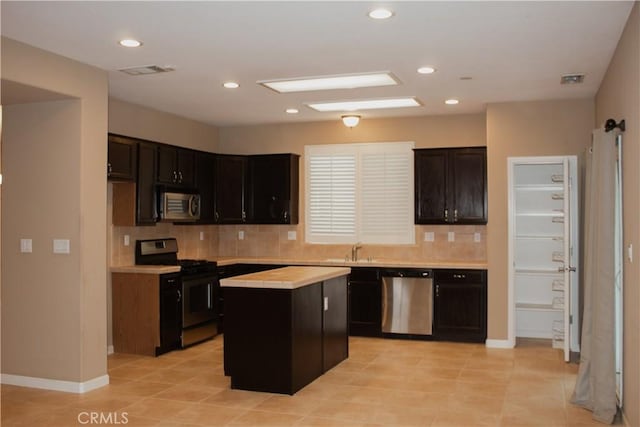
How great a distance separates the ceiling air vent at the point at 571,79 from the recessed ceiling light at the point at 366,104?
5.19 ft

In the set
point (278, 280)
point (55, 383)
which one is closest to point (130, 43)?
point (278, 280)

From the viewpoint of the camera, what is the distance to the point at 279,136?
873cm

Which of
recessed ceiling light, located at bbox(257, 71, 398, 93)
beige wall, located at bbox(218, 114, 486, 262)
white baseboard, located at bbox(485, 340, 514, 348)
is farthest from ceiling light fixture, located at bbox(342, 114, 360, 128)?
white baseboard, located at bbox(485, 340, 514, 348)

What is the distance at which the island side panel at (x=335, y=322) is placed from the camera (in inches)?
229

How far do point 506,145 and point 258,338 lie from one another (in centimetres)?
371

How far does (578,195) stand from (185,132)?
16.1 ft

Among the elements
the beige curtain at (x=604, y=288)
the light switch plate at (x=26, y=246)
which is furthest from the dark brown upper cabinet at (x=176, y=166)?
the beige curtain at (x=604, y=288)

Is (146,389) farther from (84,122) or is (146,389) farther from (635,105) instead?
(635,105)

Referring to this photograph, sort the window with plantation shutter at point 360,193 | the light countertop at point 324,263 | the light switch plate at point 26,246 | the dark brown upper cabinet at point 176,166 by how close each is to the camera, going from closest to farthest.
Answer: the light switch plate at point 26,246
the light countertop at point 324,263
the dark brown upper cabinet at point 176,166
the window with plantation shutter at point 360,193

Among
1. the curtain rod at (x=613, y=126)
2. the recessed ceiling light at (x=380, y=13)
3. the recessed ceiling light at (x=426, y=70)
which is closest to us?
the recessed ceiling light at (x=380, y=13)

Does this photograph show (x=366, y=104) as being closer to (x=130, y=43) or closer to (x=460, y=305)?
(x=460, y=305)

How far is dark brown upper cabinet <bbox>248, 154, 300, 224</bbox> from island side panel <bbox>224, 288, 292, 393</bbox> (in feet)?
10.6

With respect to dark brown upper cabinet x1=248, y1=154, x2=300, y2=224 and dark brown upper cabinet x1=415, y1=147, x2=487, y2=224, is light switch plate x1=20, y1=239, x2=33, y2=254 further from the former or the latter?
dark brown upper cabinet x1=415, y1=147, x2=487, y2=224

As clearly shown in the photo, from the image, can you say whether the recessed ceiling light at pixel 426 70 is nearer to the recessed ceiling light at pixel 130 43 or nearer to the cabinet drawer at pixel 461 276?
the recessed ceiling light at pixel 130 43
